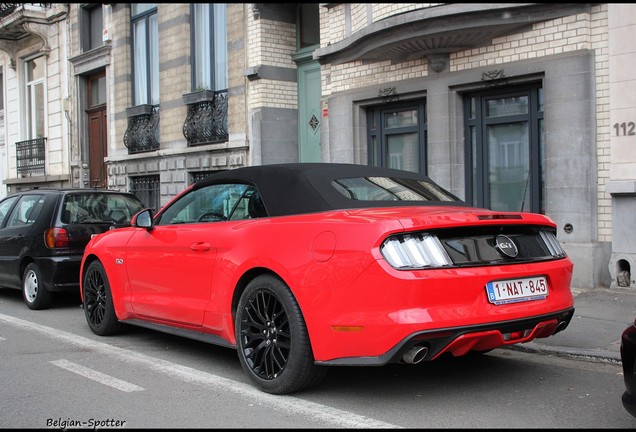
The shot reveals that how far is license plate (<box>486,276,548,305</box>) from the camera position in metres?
4.55

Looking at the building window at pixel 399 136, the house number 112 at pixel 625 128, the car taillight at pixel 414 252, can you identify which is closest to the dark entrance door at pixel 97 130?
the building window at pixel 399 136

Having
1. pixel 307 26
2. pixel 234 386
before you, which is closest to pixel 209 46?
pixel 307 26

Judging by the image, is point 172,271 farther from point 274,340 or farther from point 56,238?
point 56,238

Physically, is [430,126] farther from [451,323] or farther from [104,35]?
[104,35]

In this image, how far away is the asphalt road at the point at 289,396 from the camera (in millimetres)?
4422

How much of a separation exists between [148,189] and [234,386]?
47.2 ft

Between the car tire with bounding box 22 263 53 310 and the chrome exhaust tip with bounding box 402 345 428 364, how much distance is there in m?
6.27

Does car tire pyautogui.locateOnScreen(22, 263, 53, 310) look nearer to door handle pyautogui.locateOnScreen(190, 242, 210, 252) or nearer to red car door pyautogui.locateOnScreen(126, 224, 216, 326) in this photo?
red car door pyautogui.locateOnScreen(126, 224, 216, 326)

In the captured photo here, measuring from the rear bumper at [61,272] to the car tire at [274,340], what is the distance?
4.60 m

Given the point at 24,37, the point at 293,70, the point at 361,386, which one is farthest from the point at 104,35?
the point at 361,386

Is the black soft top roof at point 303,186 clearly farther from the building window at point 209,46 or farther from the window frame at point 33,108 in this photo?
the window frame at point 33,108

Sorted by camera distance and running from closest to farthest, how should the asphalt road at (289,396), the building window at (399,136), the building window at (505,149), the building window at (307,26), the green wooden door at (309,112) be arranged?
the asphalt road at (289,396) < the building window at (505,149) < the building window at (399,136) < the green wooden door at (309,112) < the building window at (307,26)

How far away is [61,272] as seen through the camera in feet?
29.6

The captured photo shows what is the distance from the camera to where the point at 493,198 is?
1116cm
